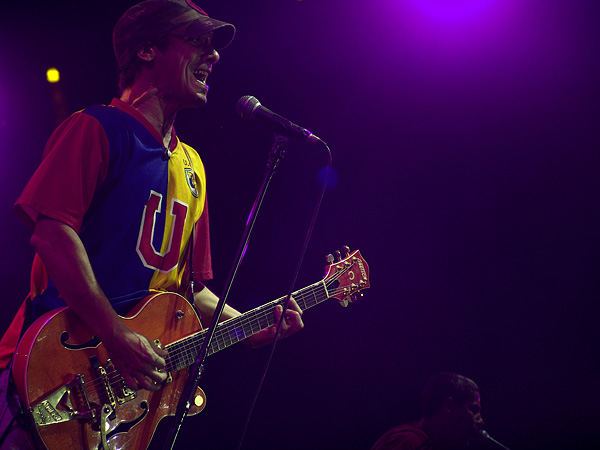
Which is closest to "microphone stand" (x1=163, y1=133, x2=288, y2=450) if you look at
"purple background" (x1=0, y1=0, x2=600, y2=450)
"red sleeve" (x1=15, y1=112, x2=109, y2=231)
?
"red sleeve" (x1=15, y1=112, x2=109, y2=231)

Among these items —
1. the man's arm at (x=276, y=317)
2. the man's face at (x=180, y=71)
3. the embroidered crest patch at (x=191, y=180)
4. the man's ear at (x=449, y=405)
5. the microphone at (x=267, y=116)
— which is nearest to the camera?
the microphone at (x=267, y=116)

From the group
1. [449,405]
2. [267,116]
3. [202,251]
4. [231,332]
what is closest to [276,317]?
[231,332]

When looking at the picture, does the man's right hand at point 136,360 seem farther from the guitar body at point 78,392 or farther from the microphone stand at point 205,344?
the microphone stand at point 205,344

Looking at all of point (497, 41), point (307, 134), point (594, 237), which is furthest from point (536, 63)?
point (307, 134)

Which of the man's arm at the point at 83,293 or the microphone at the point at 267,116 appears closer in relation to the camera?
the man's arm at the point at 83,293

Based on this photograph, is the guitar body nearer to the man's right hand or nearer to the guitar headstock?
the man's right hand

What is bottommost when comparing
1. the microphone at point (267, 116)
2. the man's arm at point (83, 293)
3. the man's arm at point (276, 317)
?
the man's arm at point (276, 317)

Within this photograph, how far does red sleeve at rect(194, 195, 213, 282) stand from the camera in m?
2.63

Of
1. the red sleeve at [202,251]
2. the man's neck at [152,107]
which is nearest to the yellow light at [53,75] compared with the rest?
the man's neck at [152,107]

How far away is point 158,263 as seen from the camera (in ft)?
7.21

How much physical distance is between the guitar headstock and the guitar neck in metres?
0.14

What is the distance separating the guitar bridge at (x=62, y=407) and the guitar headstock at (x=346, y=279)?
1.48 m

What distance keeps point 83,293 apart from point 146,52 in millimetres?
1207

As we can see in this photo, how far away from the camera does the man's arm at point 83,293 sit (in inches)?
68.8
